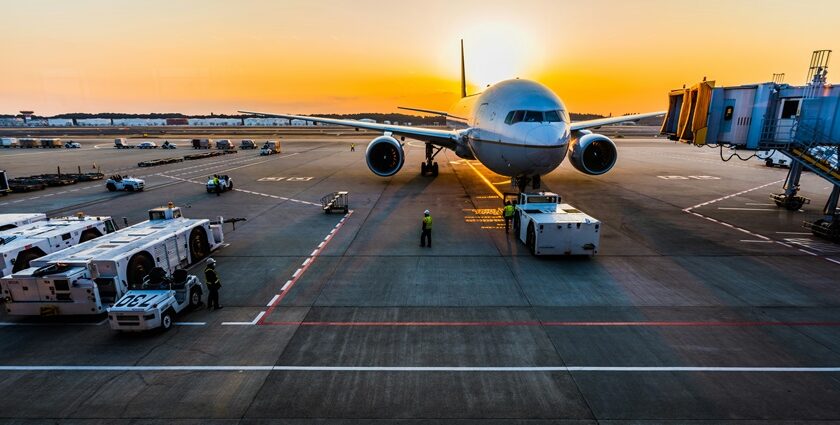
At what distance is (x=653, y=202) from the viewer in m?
26.8

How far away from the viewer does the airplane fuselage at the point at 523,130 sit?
19953mm

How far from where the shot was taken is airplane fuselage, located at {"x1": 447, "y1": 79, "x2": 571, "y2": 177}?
20.0m

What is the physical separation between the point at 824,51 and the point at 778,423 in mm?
21206

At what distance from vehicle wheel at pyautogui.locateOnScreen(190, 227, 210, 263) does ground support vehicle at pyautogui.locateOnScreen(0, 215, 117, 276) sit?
4.18 m

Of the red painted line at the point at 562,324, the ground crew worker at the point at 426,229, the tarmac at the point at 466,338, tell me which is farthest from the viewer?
the ground crew worker at the point at 426,229

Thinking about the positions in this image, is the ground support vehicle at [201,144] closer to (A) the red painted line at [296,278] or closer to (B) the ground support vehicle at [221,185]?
(B) the ground support vehicle at [221,185]

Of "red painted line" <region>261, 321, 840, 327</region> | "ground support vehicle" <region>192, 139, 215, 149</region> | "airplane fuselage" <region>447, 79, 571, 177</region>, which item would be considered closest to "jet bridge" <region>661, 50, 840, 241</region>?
"airplane fuselage" <region>447, 79, 571, 177</region>

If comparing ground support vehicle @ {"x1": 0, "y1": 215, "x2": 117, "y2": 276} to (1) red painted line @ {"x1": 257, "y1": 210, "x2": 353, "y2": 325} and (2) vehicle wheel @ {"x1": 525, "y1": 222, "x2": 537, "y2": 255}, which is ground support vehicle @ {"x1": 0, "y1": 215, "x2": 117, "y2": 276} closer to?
(1) red painted line @ {"x1": 257, "y1": 210, "x2": 353, "y2": 325}

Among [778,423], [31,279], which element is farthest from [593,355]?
[31,279]

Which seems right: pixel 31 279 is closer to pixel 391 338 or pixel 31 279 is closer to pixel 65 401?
pixel 65 401

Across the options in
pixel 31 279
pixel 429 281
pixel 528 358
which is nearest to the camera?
pixel 528 358

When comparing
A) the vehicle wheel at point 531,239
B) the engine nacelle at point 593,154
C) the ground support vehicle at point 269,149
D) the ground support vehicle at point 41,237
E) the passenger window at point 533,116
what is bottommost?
the vehicle wheel at point 531,239

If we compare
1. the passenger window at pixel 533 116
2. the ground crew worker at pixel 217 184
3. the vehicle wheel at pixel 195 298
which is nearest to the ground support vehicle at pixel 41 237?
the vehicle wheel at pixel 195 298

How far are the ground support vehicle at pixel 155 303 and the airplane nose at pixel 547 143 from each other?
1568 cm
